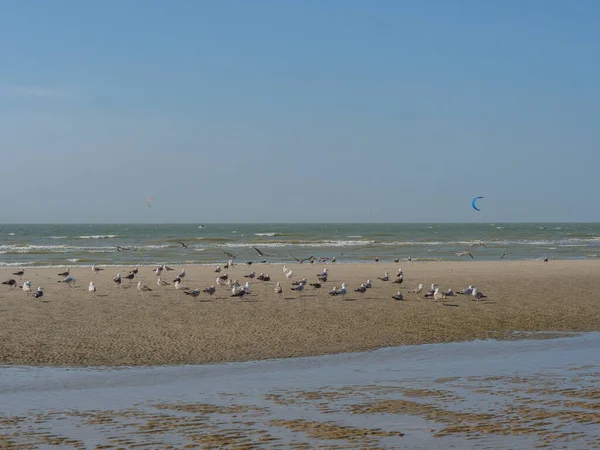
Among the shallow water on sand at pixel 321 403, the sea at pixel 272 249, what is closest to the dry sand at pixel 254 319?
the shallow water on sand at pixel 321 403

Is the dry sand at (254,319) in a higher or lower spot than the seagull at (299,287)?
lower

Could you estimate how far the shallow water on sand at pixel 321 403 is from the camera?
25.0ft

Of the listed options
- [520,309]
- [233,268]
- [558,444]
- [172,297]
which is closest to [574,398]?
[558,444]

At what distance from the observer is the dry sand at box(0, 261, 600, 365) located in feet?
43.3

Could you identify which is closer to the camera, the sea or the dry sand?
the dry sand

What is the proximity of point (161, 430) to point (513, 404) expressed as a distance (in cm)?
429

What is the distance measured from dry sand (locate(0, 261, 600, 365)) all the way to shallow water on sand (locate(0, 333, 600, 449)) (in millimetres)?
1331

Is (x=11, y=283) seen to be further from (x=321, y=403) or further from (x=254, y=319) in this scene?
(x=321, y=403)

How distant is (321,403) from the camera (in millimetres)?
9125

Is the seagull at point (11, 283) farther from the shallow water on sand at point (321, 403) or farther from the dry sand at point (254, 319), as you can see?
the shallow water on sand at point (321, 403)

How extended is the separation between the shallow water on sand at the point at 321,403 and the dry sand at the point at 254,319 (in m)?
1.33

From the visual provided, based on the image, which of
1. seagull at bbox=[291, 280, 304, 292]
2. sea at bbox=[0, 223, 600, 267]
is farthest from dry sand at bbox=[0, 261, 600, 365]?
sea at bbox=[0, 223, 600, 267]

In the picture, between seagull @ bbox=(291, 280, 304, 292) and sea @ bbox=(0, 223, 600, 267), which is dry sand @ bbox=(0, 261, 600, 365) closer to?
seagull @ bbox=(291, 280, 304, 292)

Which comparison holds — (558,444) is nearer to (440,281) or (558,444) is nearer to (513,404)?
(513,404)
